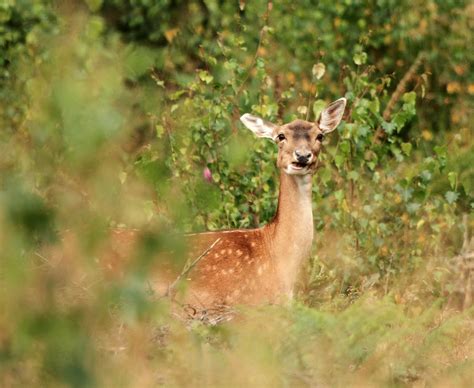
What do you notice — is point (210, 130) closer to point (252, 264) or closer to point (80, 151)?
point (252, 264)

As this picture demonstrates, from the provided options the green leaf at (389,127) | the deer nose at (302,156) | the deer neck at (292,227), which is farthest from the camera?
the green leaf at (389,127)

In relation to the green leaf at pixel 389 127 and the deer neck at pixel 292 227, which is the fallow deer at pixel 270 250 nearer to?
the deer neck at pixel 292 227

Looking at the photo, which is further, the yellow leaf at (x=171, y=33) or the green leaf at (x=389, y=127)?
the yellow leaf at (x=171, y=33)

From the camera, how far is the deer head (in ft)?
26.2

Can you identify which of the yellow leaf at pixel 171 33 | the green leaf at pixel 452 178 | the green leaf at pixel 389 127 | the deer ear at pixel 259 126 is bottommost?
the yellow leaf at pixel 171 33

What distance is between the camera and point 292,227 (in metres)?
7.94

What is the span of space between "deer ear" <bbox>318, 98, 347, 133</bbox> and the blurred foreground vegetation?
533 mm

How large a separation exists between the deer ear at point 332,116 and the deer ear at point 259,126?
0.30 metres

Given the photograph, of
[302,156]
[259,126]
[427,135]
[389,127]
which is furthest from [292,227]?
[427,135]

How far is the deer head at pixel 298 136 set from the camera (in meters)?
8.00

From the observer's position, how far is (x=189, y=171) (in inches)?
342

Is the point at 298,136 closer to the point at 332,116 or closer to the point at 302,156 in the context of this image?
the point at 302,156

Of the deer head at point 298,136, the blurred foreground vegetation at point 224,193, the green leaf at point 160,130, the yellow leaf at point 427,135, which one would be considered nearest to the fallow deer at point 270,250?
the deer head at point 298,136

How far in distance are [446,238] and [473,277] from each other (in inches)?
26.5
